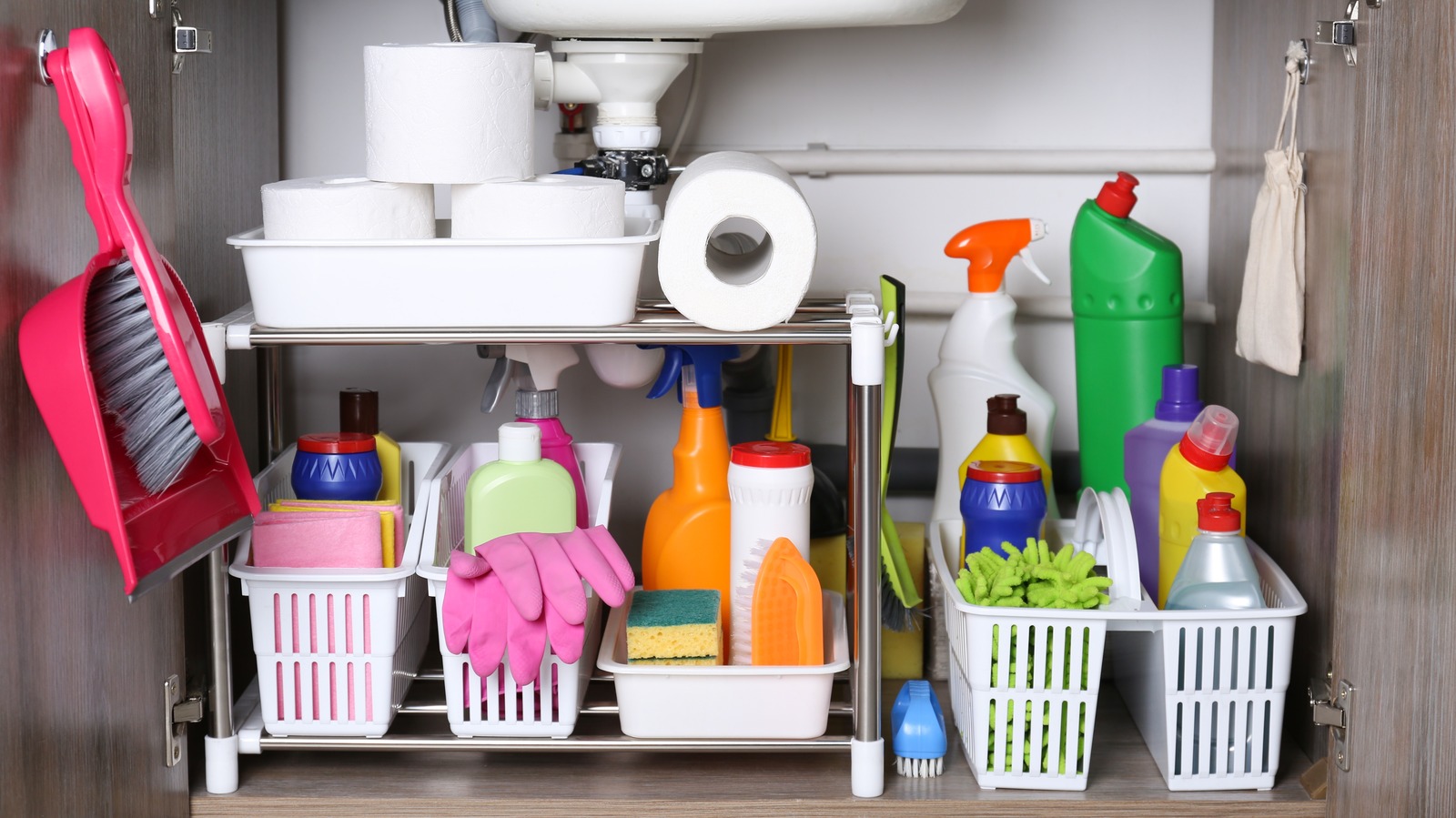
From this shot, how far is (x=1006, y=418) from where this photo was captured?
1.33m

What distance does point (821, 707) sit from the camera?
3.89ft

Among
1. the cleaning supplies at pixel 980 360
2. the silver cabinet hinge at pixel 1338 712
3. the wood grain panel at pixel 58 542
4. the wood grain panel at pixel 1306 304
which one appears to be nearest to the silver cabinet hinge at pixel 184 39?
the wood grain panel at pixel 58 542

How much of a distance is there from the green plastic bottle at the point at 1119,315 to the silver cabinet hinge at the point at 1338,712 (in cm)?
31

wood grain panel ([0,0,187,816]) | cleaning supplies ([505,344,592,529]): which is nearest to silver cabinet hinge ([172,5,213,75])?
wood grain panel ([0,0,187,816])

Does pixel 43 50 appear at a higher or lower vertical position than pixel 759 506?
higher

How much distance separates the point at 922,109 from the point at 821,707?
702 millimetres

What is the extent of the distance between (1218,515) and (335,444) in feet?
2.48

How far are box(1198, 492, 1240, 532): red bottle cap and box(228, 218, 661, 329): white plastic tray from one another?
51 centimetres

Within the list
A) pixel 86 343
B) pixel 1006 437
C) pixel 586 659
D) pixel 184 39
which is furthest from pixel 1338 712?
pixel 184 39

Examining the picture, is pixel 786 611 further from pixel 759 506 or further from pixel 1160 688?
pixel 1160 688

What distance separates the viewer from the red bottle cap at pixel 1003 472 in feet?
4.09

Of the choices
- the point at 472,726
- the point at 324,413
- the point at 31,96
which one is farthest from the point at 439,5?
the point at 472,726

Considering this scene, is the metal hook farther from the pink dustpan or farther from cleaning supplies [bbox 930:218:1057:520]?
cleaning supplies [bbox 930:218:1057:520]

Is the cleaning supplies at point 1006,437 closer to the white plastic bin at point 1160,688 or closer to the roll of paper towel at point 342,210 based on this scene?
the white plastic bin at point 1160,688
